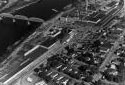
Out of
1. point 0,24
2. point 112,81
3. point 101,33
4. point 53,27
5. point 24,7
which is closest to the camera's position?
point 112,81

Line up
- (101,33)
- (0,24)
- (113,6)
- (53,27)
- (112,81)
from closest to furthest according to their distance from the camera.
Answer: (112,81)
(101,33)
(53,27)
(0,24)
(113,6)

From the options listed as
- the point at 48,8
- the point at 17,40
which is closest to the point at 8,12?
the point at 48,8

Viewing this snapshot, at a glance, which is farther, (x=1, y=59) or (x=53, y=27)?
(x=53, y=27)

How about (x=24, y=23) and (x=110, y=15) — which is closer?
(x=110, y=15)

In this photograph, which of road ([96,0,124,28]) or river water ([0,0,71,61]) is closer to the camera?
river water ([0,0,71,61])

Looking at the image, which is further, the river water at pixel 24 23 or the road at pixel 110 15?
the road at pixel 110 15

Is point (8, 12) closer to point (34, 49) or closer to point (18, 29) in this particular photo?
point (18, 29)

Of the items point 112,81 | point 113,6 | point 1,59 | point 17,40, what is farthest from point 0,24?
point 112,81
